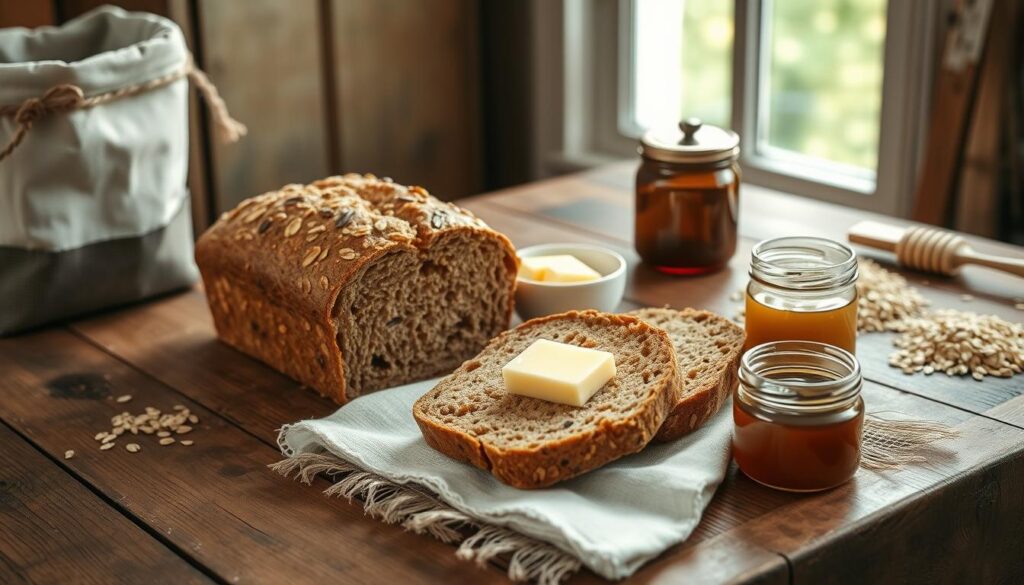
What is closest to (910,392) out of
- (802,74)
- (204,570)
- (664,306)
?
(664,306)

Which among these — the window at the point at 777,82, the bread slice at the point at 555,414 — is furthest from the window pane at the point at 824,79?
the bread slice at the point at 555,414

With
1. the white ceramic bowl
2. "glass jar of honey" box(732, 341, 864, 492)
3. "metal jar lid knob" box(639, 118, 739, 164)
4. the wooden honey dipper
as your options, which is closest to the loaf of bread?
the white ceramic bowl

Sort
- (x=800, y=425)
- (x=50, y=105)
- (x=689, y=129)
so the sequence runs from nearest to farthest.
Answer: (x=800, y=425) < (x=50, y=105) < (x=689, y=129)

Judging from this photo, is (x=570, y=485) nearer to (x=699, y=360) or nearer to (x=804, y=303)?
(x=699, y=360)

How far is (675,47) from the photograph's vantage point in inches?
136

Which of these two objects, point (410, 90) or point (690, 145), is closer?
point (690, 145)

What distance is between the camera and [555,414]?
50.9 inches

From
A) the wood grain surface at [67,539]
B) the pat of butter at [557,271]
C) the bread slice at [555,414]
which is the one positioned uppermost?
the pat of butter at [557,271]

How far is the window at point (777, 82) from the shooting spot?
9.16ft

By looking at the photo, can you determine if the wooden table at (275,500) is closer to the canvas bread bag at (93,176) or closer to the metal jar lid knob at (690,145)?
the canvas bread bag at (93,176)

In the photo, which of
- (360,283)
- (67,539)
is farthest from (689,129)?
(67,539)

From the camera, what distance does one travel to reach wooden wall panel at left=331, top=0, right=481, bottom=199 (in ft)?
10.8

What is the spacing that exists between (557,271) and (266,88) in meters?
1.73

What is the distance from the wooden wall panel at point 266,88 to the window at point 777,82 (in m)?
0.79
